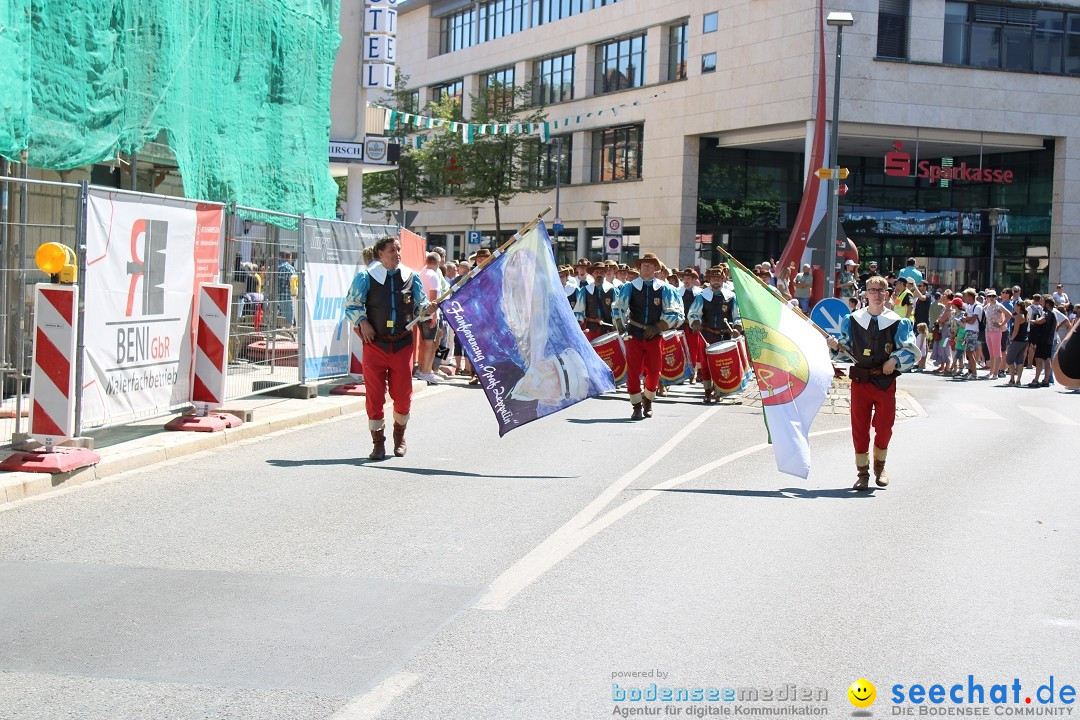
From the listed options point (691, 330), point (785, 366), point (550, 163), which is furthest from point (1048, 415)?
point (550, 163)

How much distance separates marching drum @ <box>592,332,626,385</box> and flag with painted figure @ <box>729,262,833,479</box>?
6773mm

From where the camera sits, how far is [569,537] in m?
8.31

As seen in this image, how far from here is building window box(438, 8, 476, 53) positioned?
67750 mm

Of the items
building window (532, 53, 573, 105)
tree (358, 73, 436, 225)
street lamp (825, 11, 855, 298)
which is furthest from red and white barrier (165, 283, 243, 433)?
building window (532, 53, 573, 105)

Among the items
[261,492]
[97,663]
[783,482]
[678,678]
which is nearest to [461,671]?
[678,678]

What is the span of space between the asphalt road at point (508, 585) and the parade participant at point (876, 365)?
0.42 meters

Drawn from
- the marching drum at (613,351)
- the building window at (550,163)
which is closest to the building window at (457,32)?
the building window at (550,163)

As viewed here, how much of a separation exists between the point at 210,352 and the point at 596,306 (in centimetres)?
848

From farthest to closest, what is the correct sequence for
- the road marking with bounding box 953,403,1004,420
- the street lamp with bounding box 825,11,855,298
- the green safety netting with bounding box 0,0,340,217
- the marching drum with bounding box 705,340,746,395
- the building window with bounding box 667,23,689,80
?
1. the building window with bounding box 667,23,689,80
2. the street lamp with bounding box 825,11,855,298
3. the road marking with bounding box 953,403,1004,420
4. the marching drum with bounding box 705,340,746,395
5. the green safety netting with bounding box 0,0,340,217

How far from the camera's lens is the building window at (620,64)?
54156 millimetres

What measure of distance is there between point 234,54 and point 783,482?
33.5 feet

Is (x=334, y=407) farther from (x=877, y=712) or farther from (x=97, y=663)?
(x=877, y=712)

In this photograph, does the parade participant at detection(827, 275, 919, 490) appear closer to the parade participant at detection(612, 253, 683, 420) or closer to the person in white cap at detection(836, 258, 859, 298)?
the parade participant at detection(612, 253, 683, 420)

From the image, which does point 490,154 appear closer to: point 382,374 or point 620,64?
point 620,64
